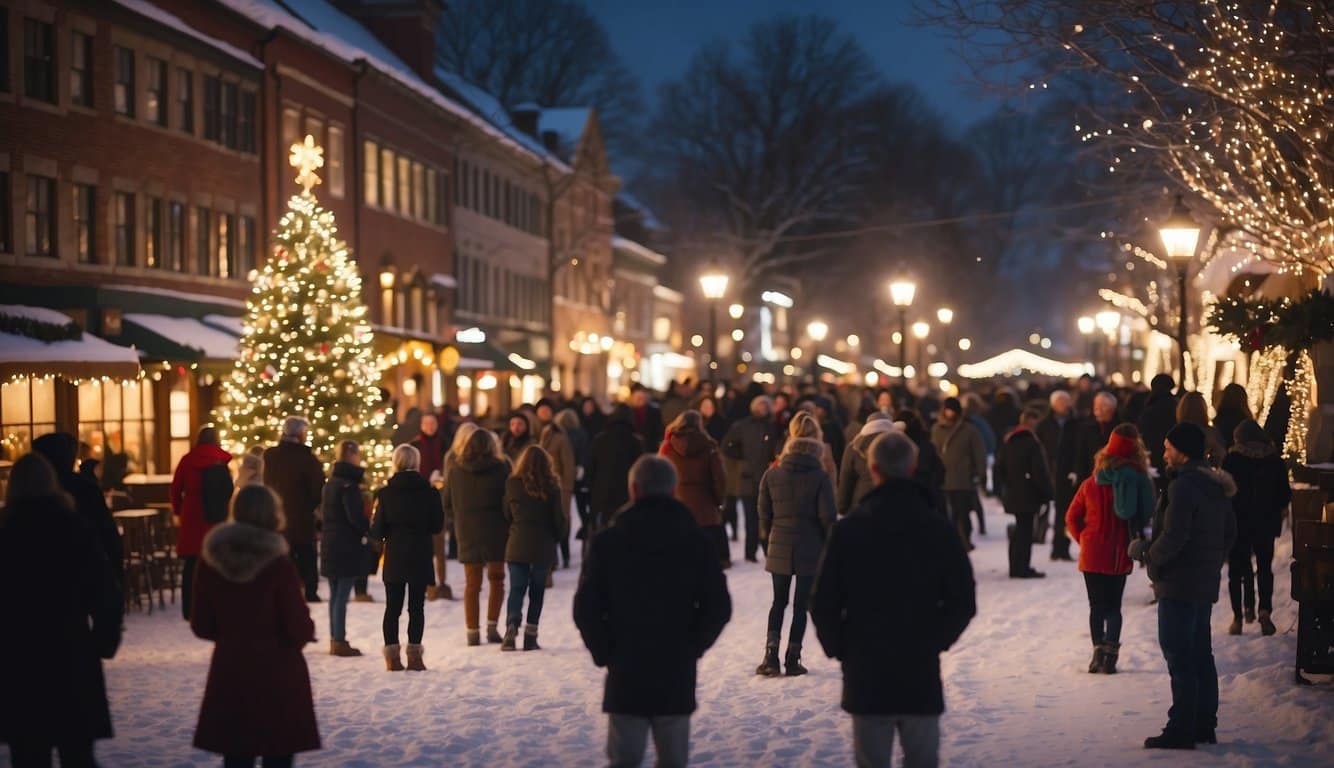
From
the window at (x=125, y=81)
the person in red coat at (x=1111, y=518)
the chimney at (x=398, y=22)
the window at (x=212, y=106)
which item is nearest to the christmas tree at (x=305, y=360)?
the window at (x=125, y=81)

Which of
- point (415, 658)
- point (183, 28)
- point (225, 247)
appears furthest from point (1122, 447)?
point (225, 247)

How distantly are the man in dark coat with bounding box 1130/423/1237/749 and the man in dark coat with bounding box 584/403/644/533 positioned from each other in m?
11.0

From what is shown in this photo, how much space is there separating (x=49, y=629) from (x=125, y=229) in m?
24.1

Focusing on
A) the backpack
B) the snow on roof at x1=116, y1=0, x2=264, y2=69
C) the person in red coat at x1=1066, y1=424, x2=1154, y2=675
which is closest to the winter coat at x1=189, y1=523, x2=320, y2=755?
the person in red coat at x1=1066, y1=424, x2=1154, y2=675

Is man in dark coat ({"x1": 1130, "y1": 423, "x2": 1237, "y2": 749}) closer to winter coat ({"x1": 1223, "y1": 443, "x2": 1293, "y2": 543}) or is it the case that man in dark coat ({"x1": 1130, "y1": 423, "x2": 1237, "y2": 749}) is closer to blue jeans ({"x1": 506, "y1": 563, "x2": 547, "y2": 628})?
winter coat ({"x1": 1223, "y1": 443, "x2": 1293, "y2": 543})

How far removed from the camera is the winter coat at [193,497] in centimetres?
1752

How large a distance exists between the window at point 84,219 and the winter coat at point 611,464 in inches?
462

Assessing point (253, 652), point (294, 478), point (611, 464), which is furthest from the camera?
point (611, 464)

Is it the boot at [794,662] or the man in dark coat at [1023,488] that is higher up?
the man in dark coat at [1023,488]

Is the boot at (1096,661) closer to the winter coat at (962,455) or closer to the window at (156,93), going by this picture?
the winter coat at (962,455)

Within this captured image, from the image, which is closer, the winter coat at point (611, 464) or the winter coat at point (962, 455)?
the winter coat at point (611, 464)

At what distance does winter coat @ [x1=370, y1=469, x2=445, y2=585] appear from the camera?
1456 cm

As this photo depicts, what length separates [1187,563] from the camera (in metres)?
10.9

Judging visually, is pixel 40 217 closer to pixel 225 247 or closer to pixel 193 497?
pixel 225 247
